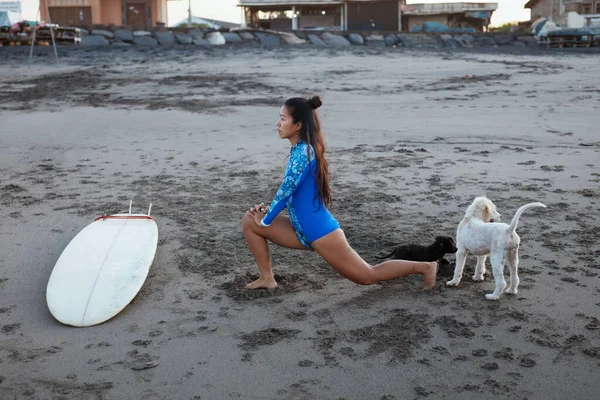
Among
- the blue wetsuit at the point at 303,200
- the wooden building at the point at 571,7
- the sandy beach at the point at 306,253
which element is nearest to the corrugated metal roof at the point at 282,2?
the wooden building at the point at 571,7

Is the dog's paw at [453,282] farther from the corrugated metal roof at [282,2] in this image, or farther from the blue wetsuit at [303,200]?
the corrugated metal roof at [282,2]

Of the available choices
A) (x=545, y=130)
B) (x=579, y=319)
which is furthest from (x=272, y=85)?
(x=579, y=319)

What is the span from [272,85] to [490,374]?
11413 mm

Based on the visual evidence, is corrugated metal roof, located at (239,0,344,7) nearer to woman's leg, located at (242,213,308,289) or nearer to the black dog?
the black dog

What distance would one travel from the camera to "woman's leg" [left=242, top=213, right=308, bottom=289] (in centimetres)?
404

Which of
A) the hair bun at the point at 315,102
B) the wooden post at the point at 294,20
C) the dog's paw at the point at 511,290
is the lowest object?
the dog's paw at the point at 511,290

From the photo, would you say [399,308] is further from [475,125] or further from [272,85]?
[272,85]

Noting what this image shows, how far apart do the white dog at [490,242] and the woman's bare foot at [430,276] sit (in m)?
0.11

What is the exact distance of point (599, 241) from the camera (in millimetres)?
4902

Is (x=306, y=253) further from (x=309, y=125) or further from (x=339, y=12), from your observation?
(x=339, y=12)

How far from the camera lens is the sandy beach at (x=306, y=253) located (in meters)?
3.15

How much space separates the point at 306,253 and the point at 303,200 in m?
1.06

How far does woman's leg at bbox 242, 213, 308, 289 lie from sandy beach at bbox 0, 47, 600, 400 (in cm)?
8

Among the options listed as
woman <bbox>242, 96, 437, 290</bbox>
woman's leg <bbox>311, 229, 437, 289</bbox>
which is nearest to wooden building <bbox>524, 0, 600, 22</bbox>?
woman's leg <bbox>311, 229, 437, 289</bbox>
